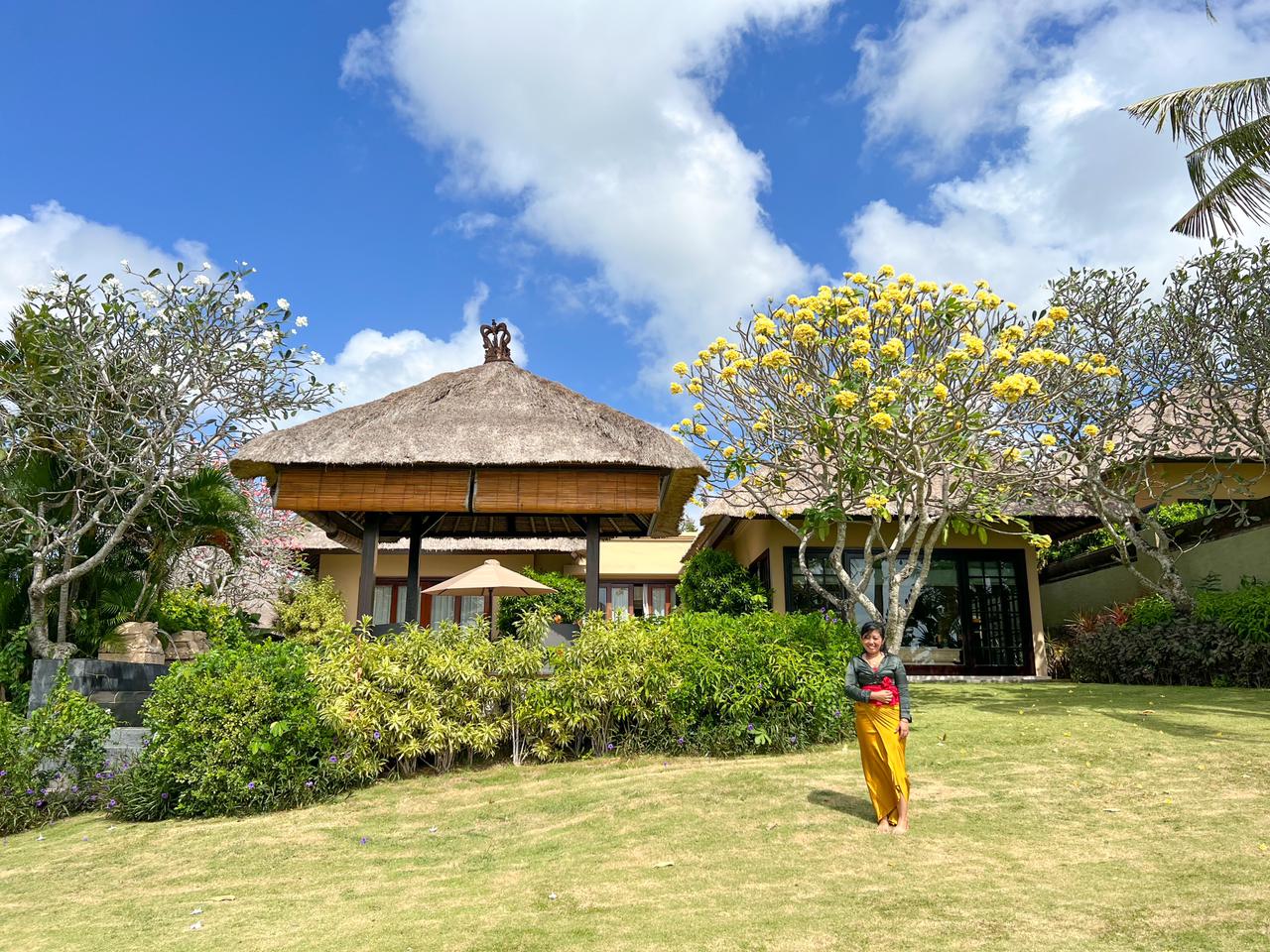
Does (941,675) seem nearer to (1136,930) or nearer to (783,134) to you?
(783,134)

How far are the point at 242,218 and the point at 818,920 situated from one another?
9.76 meters

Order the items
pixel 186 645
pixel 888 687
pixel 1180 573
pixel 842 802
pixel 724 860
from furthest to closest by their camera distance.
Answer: pixel 1180 573 → pixel 186 645 → pixel 842 802 → pixel 888 687 → pixel 724 860

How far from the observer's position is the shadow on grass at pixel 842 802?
554 centimetres

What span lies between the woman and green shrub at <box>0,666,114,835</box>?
6399 millimetres

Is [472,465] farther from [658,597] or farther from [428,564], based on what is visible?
[658,597]

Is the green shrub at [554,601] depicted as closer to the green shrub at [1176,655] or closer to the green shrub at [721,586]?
the green shrub at [721,586]

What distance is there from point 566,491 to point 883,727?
5.33 metres

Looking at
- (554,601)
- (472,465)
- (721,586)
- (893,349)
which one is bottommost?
(554,601)

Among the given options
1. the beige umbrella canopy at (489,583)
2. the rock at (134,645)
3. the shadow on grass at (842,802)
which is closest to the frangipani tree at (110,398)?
the rock at (134,645)

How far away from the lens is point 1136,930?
3496 mm

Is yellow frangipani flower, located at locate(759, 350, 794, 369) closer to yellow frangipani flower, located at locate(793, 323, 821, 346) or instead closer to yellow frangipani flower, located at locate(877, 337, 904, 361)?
yellow frangipani flower, located at locate(793, 323, 821, 346)

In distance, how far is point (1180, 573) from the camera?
1456 cm

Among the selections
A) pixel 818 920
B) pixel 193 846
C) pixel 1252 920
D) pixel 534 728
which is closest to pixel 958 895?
pixel 818 920

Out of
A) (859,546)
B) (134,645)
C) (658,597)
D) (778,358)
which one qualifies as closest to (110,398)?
(134,645)
